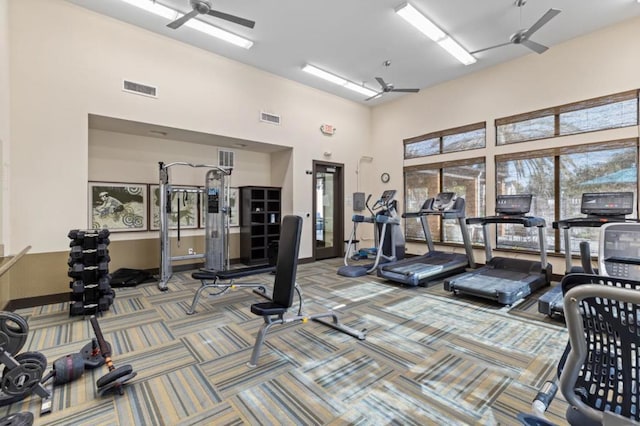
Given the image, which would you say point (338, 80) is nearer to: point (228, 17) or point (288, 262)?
point (228, 17)

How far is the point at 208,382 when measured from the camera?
226cm

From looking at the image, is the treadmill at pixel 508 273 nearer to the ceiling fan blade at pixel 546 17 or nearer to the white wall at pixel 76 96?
the ceiling fan blade at pixel 546 17

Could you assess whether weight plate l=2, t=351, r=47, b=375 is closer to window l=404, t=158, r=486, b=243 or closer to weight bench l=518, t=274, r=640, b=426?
weight bench l=518, t=274, r=640, b=426

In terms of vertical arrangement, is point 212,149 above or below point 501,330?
above

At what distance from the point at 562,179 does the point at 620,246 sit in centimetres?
279

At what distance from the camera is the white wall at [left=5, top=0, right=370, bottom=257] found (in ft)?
12.6

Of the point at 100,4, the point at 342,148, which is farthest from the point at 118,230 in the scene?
the point at 342,148

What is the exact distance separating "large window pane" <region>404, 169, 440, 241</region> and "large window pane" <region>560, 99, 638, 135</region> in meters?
2.42

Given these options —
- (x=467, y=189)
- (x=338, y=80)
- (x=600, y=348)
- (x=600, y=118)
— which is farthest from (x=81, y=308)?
(x=600, y=118)

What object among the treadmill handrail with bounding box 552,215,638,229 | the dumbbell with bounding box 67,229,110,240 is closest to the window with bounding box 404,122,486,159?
the treadmill handrail with bounding box 552,215,638,229

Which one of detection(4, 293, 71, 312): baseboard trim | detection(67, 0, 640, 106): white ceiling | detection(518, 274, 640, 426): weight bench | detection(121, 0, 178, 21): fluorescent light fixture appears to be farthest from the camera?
detection(67, 0, 640, 106): white ceiling

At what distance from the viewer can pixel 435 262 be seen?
571 cm

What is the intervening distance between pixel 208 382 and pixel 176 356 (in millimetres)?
584

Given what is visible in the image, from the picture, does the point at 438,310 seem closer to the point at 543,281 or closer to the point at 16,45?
the point at 543,281
